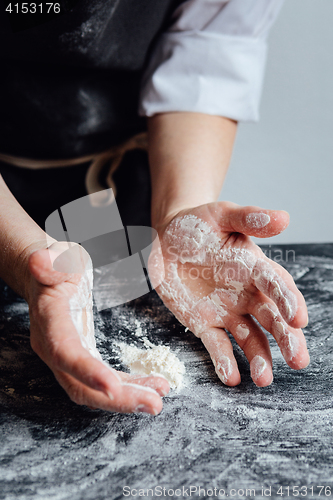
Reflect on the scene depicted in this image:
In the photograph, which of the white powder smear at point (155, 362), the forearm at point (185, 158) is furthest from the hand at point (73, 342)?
the forearm at point (185, 158)

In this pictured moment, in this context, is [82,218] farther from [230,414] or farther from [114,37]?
[230,414]

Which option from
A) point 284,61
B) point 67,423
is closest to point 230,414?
point 67,423

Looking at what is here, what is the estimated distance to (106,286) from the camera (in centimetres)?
87

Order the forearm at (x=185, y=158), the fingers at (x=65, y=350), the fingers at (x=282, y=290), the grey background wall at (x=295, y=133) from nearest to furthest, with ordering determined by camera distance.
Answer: the fingers at (x=65, y=350) < the fingers at (x=282, y=290) < the forearm at (x=185, y=158) < the grey background wall at (x=295, y=133)

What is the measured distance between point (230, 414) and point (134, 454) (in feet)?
0.49

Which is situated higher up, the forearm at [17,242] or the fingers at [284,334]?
the forearm at [17,242]

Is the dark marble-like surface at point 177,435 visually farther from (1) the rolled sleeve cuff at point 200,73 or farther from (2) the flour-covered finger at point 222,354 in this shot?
(1) the rolled sleeve cuff at point 200,73

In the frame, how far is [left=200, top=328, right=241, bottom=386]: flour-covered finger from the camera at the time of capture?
0.61 m

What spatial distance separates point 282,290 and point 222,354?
0.15 m

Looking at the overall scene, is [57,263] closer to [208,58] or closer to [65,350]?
[65,350]

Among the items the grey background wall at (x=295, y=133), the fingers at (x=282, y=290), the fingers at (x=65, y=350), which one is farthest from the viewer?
the grey background wall at (x=295, y=133)

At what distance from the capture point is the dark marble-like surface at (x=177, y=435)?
47 cm

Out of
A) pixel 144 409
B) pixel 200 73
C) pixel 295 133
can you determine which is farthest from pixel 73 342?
pixel 295 133

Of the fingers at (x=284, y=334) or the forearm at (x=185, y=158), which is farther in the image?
the forearm at (x=185, y=158)
